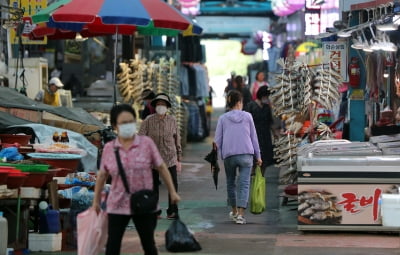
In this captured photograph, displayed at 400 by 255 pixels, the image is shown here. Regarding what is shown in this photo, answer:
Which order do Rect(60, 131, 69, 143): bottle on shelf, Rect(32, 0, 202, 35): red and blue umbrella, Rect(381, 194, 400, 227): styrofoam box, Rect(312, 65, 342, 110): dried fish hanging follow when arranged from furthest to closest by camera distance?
1. Rect(312, 65, 342, 110): dried fish hanging
2. Rect(60, 131, 69, 143): bottle on shelf
3. Rect(32, 0, 202, 35): red and blue umbrella
4. Rect(381, 194, 400, 227): styrofoam box

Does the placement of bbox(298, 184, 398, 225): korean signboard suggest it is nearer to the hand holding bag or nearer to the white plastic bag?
the hand holding bag

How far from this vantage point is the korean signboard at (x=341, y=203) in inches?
507

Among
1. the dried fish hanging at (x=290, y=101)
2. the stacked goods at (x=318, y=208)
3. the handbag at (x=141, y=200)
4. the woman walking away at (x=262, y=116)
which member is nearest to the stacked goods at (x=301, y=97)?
the dried fish hanging at (x=290, y=101)

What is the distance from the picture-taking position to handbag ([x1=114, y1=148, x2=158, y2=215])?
29.7 feet

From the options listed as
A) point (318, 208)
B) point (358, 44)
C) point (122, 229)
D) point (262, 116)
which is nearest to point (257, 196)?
point (318, 208)

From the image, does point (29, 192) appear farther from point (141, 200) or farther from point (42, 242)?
point (141, 200)

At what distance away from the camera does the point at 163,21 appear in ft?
51.8

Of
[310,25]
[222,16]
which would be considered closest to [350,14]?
[310,25]

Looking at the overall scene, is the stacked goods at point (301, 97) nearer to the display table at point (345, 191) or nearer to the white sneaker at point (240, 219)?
the white sneaker at point (240, 219)

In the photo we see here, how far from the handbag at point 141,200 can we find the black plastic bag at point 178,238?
1515 mm

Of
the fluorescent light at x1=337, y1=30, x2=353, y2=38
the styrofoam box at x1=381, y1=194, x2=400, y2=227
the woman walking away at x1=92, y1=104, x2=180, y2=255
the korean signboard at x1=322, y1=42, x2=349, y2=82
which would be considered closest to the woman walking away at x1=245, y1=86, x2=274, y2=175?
the korean signboard at x1=322, y1=42, x2=349, y2=82

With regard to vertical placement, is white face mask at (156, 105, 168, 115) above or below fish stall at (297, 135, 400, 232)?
above

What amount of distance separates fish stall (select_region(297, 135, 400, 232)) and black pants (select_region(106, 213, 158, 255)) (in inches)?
160

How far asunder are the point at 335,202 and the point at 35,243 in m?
3.73
